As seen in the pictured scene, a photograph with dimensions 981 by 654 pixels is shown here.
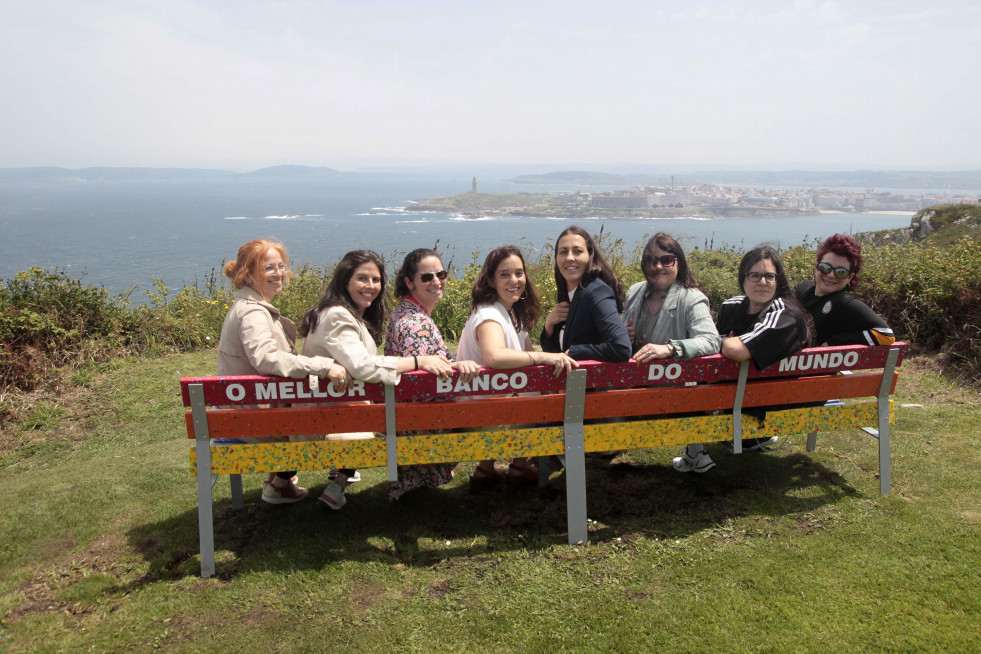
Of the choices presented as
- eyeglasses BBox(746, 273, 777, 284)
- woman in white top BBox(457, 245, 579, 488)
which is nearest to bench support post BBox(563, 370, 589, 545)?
woman in white top BBox(457, 245, 579, 488)

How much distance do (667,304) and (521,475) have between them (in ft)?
5.40

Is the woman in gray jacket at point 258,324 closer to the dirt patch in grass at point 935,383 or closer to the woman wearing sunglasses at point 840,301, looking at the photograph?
the woman wearing sunglasses at point 840,301

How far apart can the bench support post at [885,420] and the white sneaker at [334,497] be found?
3.73 meters

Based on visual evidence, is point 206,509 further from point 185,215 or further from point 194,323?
point 185,215

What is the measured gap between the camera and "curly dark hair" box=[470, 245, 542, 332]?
13.2 ft

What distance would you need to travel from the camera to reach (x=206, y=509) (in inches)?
138

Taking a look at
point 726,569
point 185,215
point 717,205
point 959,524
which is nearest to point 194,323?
point 726,569

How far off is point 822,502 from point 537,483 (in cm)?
195

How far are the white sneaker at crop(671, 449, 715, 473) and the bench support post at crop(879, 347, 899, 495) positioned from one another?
43.8 inches

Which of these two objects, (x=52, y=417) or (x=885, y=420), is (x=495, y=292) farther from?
(x=52, y=417)

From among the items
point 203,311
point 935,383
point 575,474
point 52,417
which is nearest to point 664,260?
point 575,474

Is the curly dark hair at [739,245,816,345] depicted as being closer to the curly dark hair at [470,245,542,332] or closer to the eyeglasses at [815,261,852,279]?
the eyeglasses at [815,261,852,279]

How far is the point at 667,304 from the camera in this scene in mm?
4230

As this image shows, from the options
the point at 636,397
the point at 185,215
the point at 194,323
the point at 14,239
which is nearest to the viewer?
the point at 636,397
